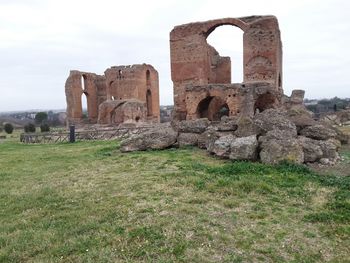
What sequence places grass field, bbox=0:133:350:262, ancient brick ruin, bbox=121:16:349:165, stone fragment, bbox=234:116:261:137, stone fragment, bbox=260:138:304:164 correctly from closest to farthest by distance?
grass field, bbox=0:133:350:262, stone fragment, bbox=260:138:304:164, ancient brick ruin, bbox=121:16:349:165, stone fragment, bbox=234:116:261:137

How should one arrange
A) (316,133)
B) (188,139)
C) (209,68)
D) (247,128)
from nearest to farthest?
(247,128), (316,133), (188,139), (209,68)

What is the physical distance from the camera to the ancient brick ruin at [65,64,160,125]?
3656 centimetres

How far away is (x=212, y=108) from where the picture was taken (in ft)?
75.0

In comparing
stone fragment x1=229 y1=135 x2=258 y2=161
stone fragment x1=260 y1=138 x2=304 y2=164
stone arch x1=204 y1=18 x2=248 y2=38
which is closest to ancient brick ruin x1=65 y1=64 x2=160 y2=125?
stone arch x1=204 y1=18 x2=248 y2=38

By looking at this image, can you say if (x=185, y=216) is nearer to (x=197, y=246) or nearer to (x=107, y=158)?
(x=197, y=246)

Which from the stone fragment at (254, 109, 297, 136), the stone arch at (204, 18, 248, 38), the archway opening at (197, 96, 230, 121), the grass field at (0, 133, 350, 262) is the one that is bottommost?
the grass field at (0, 133, 350, 262)

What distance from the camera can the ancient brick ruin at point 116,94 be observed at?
1439 inches

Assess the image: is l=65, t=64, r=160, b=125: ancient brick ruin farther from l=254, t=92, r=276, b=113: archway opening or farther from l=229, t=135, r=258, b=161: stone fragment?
l=229, t=135, r=258, b=161: stone fragment

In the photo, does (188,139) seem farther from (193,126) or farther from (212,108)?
(212,108)

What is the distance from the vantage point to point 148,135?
13.7 meters

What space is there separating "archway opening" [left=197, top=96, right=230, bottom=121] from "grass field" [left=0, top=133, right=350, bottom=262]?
38.5ft

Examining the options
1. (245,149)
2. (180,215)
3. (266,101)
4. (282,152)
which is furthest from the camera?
(266,101)

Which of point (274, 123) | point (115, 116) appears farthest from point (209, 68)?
point (115, 116)

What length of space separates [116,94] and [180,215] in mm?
36609
